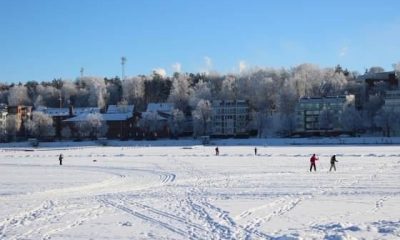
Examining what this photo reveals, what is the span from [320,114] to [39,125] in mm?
62487

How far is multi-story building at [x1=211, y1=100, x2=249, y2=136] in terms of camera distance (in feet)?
427

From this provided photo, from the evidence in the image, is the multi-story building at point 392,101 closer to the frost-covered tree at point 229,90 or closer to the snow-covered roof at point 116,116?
the frost-covered tree at point 229,90

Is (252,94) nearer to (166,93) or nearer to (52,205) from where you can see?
(166,93)

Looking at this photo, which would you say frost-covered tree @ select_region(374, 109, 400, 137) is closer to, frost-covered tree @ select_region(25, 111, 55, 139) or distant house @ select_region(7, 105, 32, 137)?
frost-covered tree @ select_region(25, 111, 55, 139)

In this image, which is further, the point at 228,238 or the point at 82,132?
the point at 82,132

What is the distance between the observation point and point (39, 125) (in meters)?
132

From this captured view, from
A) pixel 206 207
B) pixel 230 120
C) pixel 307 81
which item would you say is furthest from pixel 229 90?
pixel 206 207

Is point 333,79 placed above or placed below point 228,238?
above

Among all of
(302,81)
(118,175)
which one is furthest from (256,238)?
(302,81)

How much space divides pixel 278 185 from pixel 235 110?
10469 centimetres

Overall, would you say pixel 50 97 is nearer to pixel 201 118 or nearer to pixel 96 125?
pixel 96 125

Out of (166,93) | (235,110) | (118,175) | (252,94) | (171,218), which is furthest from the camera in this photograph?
(166,93)

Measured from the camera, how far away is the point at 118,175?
3606cm

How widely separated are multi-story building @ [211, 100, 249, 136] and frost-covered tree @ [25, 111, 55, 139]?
37.7 metres
